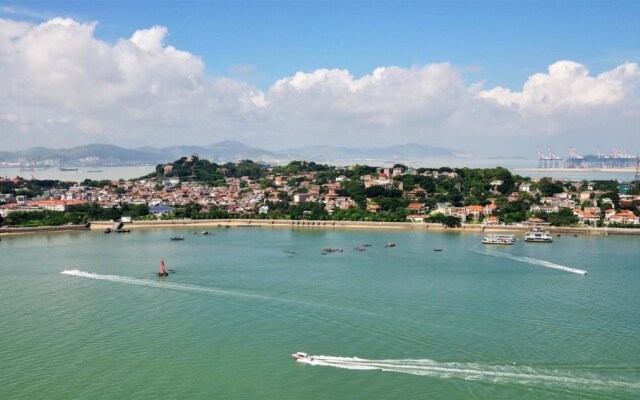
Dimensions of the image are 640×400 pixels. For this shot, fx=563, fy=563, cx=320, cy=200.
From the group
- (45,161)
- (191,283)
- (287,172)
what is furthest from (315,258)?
(45,161)

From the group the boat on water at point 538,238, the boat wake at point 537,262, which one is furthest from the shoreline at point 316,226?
the boat wake at point 537,262

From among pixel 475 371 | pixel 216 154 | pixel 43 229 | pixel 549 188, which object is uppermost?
pixel 216 154

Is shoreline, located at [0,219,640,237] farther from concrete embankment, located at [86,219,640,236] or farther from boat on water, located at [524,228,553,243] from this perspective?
boat on water, located at [524,228,553,243]

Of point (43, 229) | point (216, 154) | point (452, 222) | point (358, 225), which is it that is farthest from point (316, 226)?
point (216, 154)

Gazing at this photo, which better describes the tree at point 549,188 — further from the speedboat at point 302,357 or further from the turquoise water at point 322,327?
the speedboat at point 302,357

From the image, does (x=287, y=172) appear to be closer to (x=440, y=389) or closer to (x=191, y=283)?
(x=191, y=283)

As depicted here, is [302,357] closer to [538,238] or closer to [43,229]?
[538,238]
